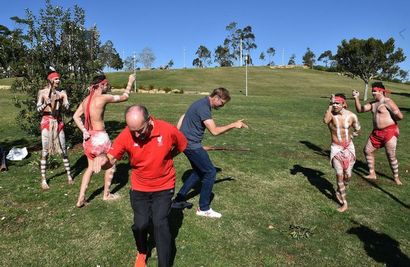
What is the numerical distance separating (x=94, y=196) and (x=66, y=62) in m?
6.13

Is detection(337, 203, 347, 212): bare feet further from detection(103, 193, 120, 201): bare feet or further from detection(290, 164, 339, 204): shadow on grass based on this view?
detection(103, 193, 120, 201): bare feet

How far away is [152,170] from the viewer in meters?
4.79

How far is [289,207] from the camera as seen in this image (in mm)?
7871

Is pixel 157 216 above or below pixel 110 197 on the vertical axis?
above

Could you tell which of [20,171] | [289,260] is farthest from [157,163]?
[20,171]

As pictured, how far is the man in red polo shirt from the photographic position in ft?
15.3

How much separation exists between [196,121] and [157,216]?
2.28 metres

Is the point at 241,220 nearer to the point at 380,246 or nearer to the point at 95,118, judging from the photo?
the point at 380,246

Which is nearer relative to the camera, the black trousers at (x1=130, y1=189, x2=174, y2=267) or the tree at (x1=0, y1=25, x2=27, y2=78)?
the black trousers at (x1=130, y1=189, x2=174, y2=267)

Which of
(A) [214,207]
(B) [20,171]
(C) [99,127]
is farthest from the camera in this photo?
(B) [20,171]

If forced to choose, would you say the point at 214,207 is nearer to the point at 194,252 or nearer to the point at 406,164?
the point at 194,252

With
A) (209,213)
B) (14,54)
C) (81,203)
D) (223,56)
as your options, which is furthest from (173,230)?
(223,56)

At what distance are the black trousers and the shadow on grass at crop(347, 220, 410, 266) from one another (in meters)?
3.35

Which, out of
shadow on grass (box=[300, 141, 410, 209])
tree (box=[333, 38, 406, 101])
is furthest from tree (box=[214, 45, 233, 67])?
shadow on grass (box=[300, 141, 410, 209])
